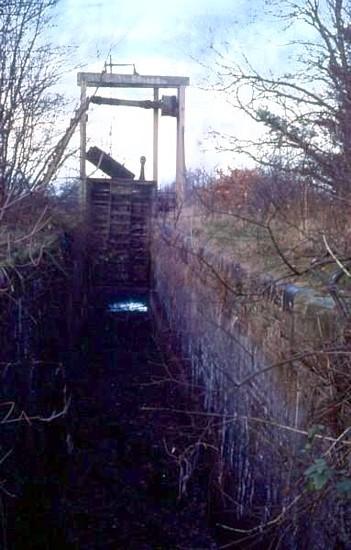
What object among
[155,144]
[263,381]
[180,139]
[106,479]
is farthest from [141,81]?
[263,381]

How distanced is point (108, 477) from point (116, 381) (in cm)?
467

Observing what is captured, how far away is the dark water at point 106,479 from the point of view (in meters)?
7.50

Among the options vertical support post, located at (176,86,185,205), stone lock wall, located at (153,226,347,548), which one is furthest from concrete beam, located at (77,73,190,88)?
stone lock wall, located at (153,226,347,548)

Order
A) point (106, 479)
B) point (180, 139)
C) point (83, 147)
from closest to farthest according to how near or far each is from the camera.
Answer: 1. point (106, 479)
2. point (83, 147)
3. point (180, 139)

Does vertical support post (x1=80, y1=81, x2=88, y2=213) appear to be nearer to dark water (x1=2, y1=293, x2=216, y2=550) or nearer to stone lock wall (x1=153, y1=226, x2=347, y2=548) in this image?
dark water (x1=2, y1=293, x2=216, y2=550)

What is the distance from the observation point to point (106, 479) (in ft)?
29.0

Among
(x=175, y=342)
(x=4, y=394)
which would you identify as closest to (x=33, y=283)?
(x=4, y=394)

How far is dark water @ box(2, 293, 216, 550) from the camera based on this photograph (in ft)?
24.6

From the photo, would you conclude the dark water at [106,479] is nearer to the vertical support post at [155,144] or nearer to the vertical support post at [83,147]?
the vertical support post at [83,147]

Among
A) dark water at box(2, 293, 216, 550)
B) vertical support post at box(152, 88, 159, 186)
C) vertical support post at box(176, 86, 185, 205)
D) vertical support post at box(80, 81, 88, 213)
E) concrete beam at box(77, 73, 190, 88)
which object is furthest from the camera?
vertical support post at box(152, 88, 159, 186)

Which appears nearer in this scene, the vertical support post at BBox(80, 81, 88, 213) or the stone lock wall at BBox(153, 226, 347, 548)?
the stone lock wall at BBox(153, 226, 347, 548)

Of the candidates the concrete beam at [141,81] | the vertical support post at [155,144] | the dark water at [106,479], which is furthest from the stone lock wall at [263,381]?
the vertical support post at [155,144]

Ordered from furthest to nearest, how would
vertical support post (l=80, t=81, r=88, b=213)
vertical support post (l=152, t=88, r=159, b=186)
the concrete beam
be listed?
1. vertical support post (l=152, t=88, r=159, b=186)
2. the concrete beam
3. vertical support post (l=80, t=81, r=88, b=213)

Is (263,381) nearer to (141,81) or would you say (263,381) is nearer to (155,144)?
(141,81)
